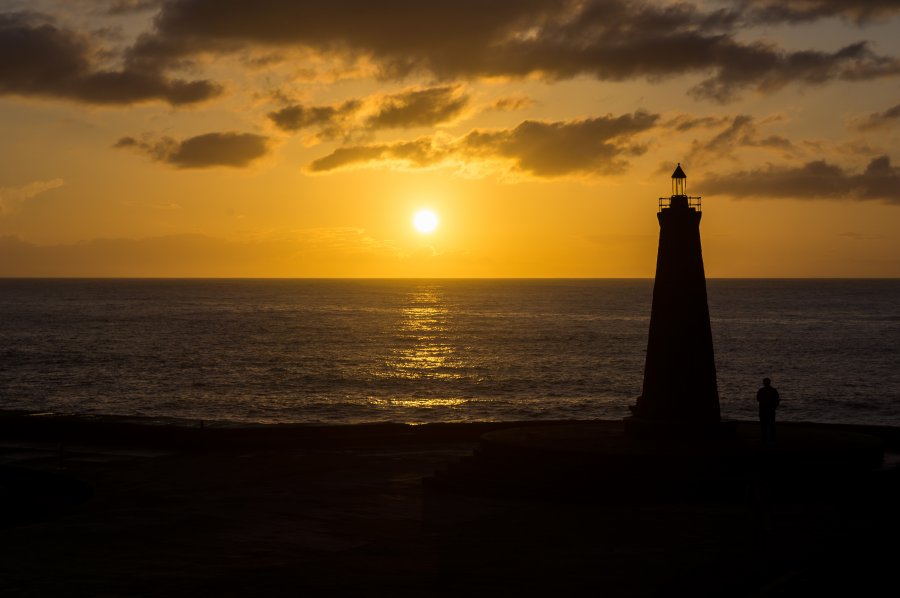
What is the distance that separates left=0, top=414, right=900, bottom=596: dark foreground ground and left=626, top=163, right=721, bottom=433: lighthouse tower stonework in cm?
272

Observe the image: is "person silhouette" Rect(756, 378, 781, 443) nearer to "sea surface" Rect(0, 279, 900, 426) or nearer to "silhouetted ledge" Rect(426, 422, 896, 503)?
"silhouetted ledge" Rect(426, 422, 896, 503)

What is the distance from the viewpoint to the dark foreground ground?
52.3 ft

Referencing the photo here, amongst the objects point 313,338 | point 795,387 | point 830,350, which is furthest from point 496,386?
point 313,338

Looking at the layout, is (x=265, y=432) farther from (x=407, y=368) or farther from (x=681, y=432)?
(x=407, y=368)

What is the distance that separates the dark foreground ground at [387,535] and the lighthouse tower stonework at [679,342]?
2.72 metres

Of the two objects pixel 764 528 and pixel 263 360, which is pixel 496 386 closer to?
pixel 263 360

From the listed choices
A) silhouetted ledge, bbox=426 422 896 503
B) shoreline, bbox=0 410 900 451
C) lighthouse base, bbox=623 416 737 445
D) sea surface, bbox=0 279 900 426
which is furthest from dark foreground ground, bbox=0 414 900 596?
sea surface, bbox=0 279 900 426

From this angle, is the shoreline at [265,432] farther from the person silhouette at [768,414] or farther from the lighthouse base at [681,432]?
the person silhouette at [768,414]

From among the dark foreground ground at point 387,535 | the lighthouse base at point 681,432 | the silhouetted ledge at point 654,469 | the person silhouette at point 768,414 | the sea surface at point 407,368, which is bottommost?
the sea surface at point 407,368

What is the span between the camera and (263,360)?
294 feet

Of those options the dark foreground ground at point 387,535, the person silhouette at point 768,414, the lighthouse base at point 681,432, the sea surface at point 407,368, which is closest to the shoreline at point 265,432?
the dark foreground ground at point 387,535

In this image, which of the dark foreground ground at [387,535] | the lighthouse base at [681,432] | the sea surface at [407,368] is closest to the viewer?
the dark foreground ground at [387,535]

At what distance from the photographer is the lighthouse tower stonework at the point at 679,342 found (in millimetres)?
25344

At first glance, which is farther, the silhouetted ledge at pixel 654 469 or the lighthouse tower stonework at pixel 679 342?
the lighthouse tower stonework at pixel 679 342
